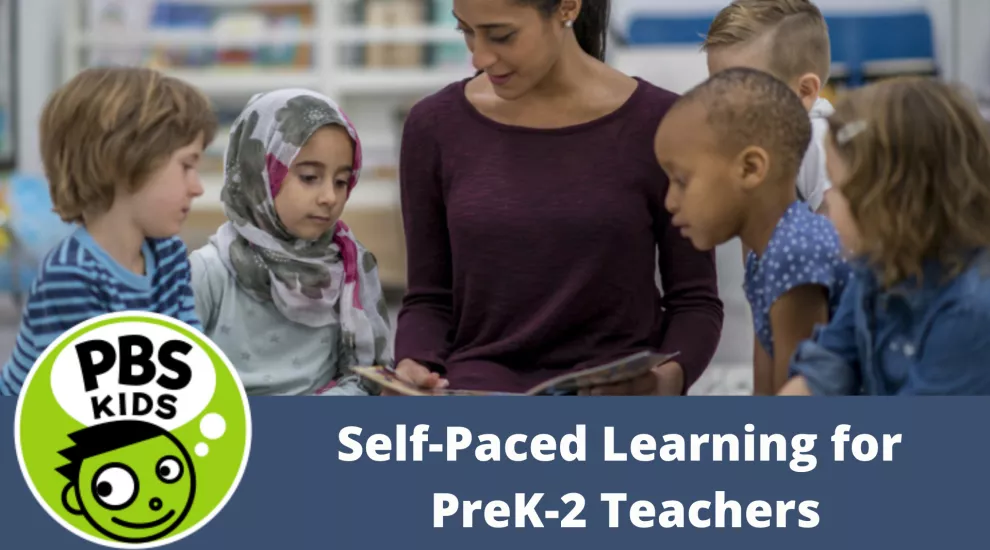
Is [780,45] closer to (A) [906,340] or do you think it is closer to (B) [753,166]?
(B) [753,166]

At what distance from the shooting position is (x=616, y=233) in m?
1.89

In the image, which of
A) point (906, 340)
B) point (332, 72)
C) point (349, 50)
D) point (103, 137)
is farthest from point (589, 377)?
point (349, 50)

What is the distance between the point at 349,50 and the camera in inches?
288

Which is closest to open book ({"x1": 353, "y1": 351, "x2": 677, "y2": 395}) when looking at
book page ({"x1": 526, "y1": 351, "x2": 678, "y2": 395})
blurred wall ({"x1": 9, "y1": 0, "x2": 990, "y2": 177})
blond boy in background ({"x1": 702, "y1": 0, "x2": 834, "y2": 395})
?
book page ({"x1": 526, "y1": 351, "x2": 678, "y2": 395})

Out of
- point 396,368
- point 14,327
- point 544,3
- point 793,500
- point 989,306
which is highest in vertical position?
point 544,3

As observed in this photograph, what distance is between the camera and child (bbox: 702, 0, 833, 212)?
2.16m

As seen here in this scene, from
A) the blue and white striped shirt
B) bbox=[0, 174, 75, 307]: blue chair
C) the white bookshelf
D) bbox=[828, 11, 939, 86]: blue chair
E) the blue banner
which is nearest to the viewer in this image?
the blue banner

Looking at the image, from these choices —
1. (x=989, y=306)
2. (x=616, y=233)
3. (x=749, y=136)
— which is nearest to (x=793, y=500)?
(x=989, y=306)

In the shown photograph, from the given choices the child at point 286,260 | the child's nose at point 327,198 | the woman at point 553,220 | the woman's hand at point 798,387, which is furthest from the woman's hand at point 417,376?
the woman's hand at point 798,387

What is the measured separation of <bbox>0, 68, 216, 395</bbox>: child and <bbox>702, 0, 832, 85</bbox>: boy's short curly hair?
933 mm

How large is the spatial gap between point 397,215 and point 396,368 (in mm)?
4850

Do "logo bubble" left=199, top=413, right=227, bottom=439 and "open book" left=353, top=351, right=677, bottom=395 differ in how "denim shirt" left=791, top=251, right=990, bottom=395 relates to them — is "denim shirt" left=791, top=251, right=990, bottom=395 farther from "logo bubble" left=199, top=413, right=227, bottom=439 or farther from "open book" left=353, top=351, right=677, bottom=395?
"logo bubble" left=199, top=413, right=227, bottom=439

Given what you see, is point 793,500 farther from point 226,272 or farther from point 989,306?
point 226,272

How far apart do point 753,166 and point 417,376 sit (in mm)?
562
